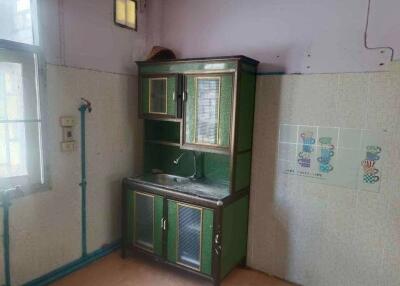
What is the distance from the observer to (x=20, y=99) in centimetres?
219

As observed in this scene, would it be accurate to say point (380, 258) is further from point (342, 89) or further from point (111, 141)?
point (111, 141)

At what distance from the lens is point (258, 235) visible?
265 cm

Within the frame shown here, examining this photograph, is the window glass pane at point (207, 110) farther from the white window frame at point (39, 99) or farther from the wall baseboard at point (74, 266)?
the wall baseboard at point (74, 266)

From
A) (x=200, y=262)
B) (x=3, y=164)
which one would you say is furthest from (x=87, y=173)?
(x=200, y=262)

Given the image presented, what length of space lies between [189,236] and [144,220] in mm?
494

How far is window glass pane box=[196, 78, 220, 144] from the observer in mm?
2361

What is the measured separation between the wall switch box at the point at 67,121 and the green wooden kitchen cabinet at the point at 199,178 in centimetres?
61

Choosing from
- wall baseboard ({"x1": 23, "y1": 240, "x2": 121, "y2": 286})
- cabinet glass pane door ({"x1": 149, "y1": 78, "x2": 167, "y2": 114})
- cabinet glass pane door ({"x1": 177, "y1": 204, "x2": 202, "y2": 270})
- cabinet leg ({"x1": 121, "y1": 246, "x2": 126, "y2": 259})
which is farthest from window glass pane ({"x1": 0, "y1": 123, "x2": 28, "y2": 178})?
cabinet glass pane door ({"x1": 177, "y1": 204, "x2": 202, "y2": 270})

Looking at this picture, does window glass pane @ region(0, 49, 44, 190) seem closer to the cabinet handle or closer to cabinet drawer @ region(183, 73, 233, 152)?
cabinet drawer @ region(183, 73, 233, 152)

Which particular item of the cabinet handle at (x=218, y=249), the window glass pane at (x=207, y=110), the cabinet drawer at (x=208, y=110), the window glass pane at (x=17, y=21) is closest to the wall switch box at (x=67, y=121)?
the window glass pane at (x=17, y=21)

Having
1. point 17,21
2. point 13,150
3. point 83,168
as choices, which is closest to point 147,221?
point 83,168

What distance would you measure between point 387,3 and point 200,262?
7.49ft

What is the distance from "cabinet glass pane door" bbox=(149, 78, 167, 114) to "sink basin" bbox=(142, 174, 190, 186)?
631mm

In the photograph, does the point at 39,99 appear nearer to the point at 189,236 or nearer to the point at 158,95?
the point at 158,95
